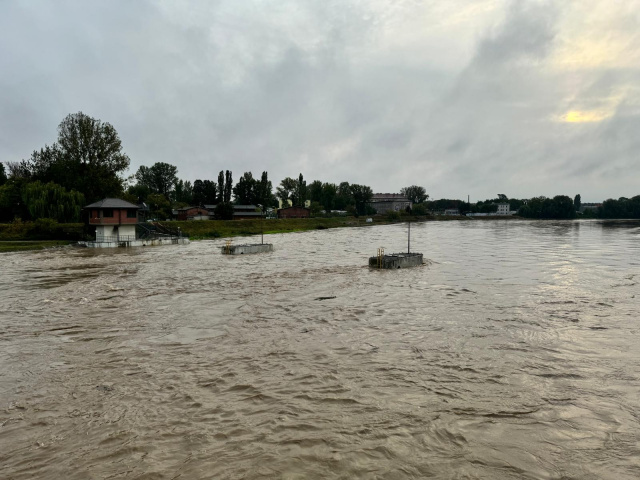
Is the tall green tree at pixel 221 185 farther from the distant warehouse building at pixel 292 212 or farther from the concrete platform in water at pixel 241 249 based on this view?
the concrete platform in water at pixel 241 249

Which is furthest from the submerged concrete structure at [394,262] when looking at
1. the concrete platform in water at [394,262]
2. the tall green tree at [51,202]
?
the tall green tree at [51,202]

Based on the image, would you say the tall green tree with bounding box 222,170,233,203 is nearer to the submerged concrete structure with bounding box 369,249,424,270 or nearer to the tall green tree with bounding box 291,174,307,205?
the tall green tree with bounding box 291,174,307,205

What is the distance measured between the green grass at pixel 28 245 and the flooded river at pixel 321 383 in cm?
3071

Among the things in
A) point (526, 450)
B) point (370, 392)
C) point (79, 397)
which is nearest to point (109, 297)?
point (79, 397)

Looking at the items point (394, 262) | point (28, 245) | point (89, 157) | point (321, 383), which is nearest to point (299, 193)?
point (89, 157)

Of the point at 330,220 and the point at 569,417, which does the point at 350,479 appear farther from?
the point at 330,220

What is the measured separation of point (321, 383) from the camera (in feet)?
42.0

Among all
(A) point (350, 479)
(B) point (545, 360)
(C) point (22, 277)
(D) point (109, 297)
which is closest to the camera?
(A) point (350, 479)

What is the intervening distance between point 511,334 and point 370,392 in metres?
8.81

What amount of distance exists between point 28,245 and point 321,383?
58636 mm

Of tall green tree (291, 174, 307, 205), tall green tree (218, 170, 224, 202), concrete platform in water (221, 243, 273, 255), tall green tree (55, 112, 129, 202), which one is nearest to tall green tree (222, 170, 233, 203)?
tall green tree (218, 170, 224, 202)

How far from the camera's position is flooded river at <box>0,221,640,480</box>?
8.91 m

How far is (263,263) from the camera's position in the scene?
43.1 meters

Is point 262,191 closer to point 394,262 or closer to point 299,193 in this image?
point 299,193
